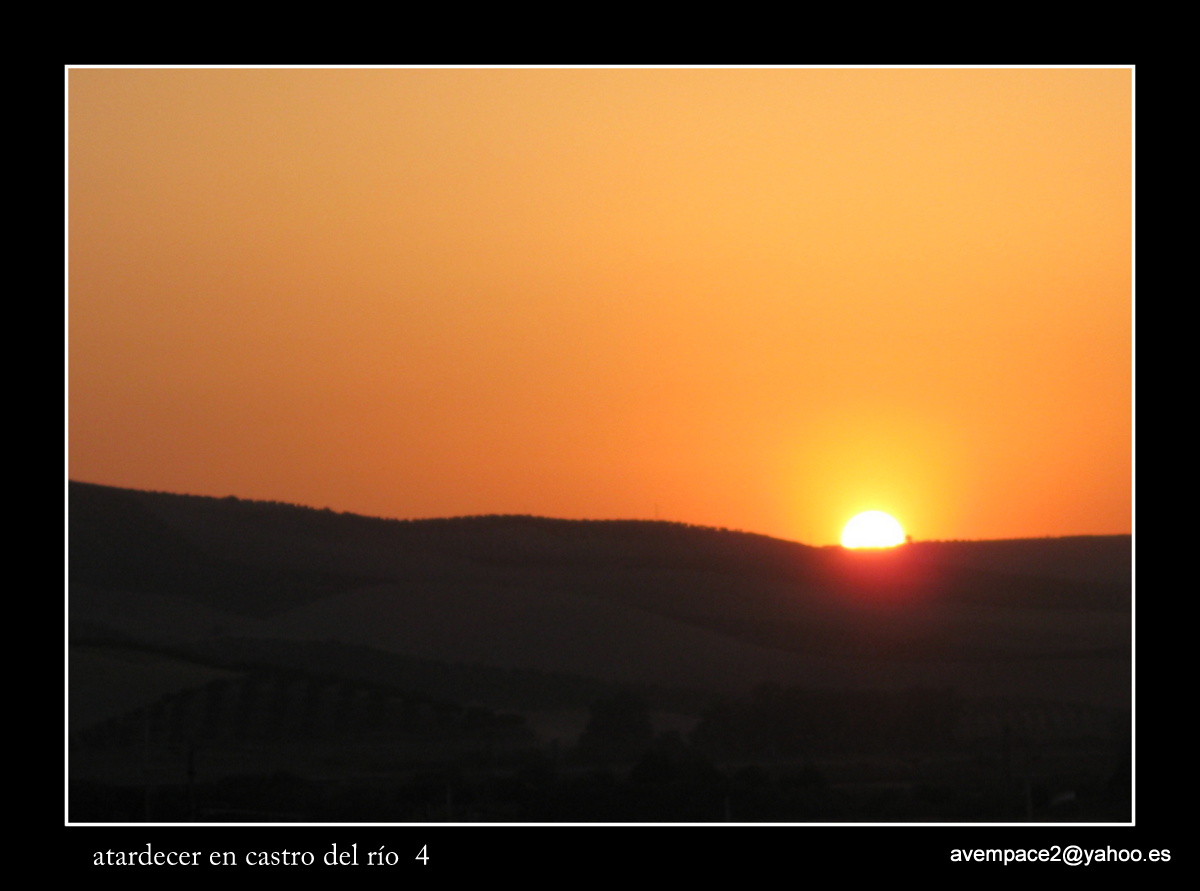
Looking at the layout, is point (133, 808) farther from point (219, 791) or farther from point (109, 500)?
point (109, 500)

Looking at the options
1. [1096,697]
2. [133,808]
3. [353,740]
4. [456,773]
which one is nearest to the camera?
[133,808]

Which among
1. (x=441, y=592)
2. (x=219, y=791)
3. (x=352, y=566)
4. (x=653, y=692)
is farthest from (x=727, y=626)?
(x=219, y=791)

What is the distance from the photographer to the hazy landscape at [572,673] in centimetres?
1922

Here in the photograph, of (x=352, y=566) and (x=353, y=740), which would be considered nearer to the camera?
(x=353, y=740)

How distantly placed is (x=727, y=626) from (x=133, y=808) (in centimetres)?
1403

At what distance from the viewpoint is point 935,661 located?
88.3ft

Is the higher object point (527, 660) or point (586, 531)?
point (586, 531)

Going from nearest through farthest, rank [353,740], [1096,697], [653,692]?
[353,740] → [1096,697] → [653,692]

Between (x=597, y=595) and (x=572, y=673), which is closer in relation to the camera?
(x=572, y=673)

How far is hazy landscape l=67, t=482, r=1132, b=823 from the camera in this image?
19219 millimetres

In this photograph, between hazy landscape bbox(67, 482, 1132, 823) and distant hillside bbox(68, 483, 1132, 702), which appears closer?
hazy landscape bbox(67, 482, 1132, 823)

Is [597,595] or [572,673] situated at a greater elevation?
[597,595]

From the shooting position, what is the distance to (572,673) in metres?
26.5

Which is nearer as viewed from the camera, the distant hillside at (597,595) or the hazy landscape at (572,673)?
the hazy landscape at (572,673)
